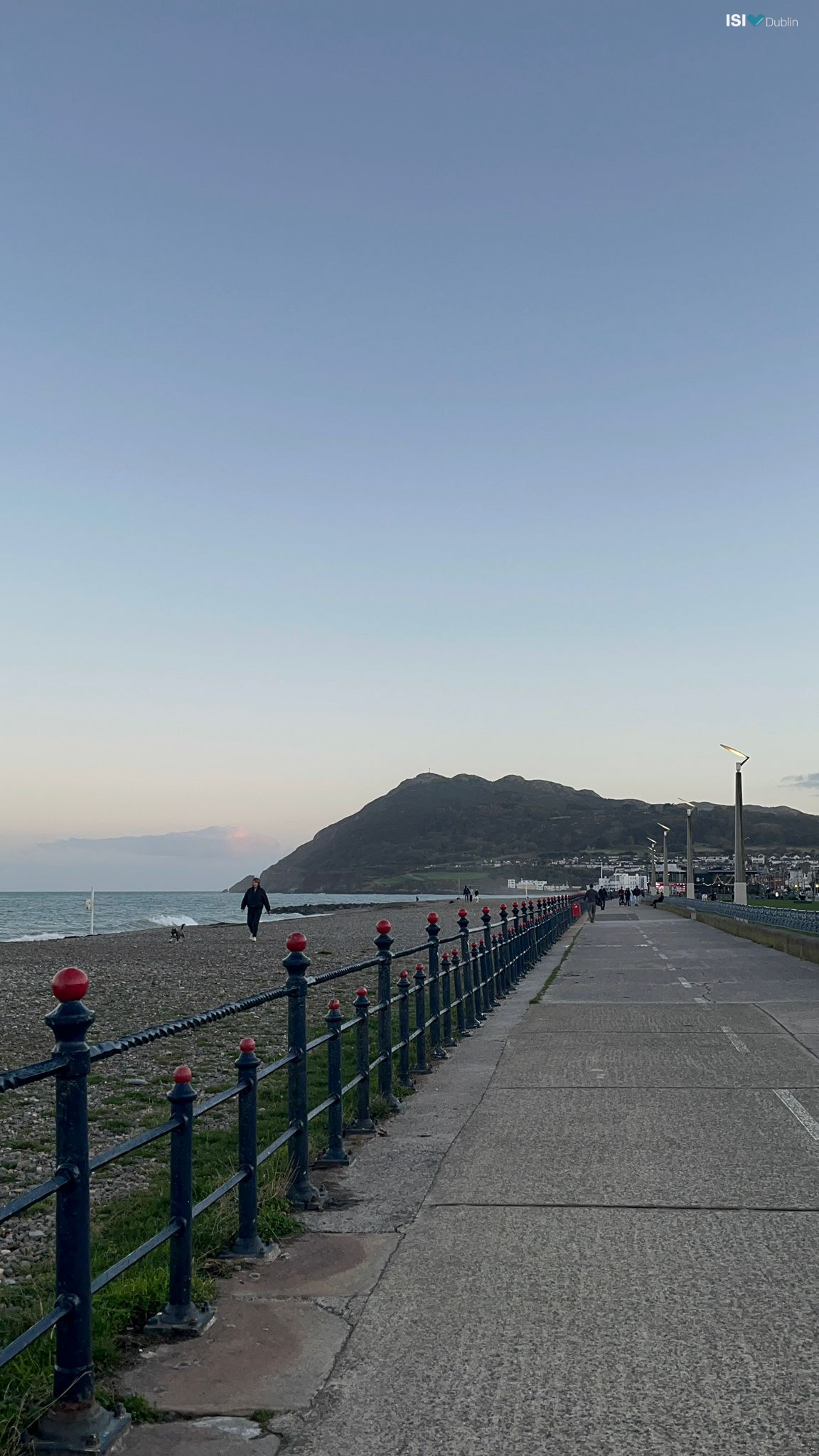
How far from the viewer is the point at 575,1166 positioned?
7.90 m

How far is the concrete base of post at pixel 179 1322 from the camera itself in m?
5.16

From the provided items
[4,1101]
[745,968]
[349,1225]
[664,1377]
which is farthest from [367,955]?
[664,1377]

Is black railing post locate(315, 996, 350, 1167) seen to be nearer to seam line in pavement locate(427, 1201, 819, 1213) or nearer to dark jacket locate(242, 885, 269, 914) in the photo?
seam line in pavement locate(427, 1201, 819, 1213)

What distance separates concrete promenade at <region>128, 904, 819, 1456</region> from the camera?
4.29 metres

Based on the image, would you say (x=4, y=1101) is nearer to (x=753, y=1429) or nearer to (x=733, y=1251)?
(x=733, y=1251)

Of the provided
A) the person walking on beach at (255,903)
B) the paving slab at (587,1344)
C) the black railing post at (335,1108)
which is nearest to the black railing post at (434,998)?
the black railing post at (335,1108)

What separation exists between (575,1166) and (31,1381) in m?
4.27

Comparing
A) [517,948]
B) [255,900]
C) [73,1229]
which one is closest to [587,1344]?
[73,1229]

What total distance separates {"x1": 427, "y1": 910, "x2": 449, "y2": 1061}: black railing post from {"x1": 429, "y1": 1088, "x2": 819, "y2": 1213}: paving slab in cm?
256

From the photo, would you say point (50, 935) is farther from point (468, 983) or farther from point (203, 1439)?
point (203, 1439)

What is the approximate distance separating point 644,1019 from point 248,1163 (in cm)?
1082

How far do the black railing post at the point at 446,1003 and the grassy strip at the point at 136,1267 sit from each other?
3.07 meters

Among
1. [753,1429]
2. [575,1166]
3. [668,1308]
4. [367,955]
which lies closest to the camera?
[753,1429]

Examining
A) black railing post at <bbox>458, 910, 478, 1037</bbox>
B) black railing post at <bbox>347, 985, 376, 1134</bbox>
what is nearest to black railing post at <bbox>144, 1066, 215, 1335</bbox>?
black railing post at <bbox>347, 985, 376, 1134</bbox>
